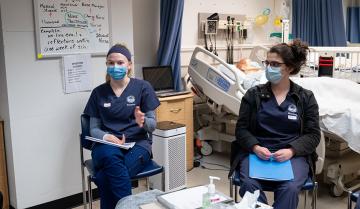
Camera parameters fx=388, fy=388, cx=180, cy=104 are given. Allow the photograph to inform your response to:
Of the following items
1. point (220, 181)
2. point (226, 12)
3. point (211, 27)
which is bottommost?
point (220, 181)

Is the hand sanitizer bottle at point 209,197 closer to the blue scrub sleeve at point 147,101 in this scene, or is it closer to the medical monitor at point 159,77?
the blue scrub sleeve at point 147,101

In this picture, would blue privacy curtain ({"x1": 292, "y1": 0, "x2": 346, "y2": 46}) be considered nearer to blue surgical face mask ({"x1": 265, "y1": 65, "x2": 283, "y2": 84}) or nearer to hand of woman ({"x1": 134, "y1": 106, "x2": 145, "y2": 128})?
blue surgical face mask ({"x1": 265, "y1": 65, "x2": 283, "y2": 84})

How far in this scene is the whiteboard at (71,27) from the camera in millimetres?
2482

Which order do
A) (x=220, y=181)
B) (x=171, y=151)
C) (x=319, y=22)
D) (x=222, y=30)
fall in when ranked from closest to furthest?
(x=171, y=151) < (x=220, y=181) < (x=222, y=30) < (x=319, y=22)

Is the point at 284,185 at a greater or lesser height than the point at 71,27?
lesser

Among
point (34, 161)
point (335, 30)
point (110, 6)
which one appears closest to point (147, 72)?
point (110, 6)

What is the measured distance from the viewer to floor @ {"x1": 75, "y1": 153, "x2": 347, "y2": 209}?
9.35ft

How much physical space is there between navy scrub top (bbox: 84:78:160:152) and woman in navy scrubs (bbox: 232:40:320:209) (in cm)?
60

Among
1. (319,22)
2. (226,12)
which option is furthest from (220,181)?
(319,22)

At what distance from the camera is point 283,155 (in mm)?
2043

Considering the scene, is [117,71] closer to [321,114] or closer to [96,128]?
[96,128]

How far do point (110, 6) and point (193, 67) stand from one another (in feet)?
3.14

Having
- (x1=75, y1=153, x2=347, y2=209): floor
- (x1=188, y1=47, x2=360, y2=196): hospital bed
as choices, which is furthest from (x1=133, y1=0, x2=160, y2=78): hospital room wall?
(x1=75, y1=153, x2=347, y2=209): floor

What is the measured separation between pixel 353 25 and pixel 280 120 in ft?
12.2
